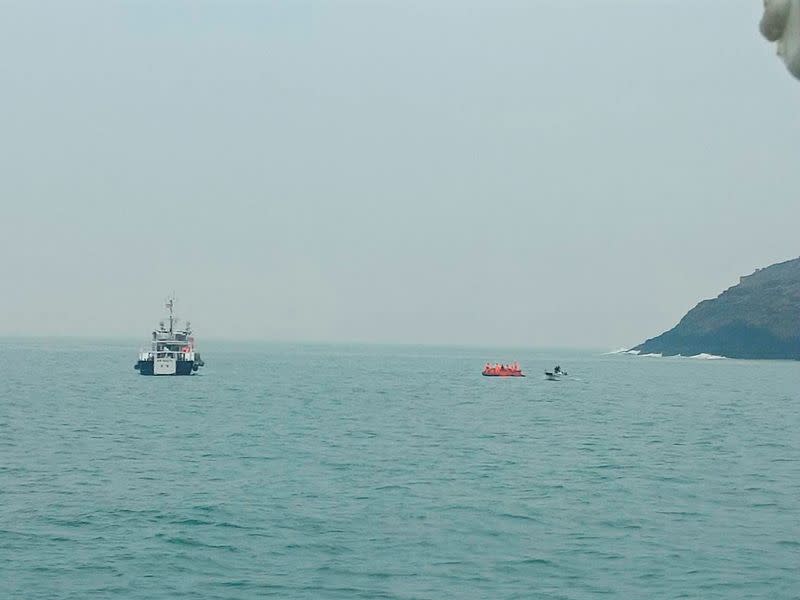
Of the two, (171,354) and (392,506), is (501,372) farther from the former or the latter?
(392,506)

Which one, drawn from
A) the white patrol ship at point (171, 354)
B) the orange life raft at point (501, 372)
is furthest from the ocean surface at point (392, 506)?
the orange life raft at point (501, 372)

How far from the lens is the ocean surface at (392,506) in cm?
2353

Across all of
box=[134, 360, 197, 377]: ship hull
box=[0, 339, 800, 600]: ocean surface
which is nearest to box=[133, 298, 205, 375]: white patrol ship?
box=[134, 360, 197, 377]: ship hull

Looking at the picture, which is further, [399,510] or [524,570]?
[399,510]

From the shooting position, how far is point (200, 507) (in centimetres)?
3275

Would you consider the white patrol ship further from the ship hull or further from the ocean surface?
the ocean surface

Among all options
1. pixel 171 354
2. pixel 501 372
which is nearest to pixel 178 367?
pixel 171 354

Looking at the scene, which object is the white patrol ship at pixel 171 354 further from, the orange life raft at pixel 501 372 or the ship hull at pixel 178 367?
the orange life raft at pixel 501 372

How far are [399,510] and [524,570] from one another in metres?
8.72

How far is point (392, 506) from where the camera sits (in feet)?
109

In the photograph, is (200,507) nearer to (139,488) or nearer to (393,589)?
(139,488)

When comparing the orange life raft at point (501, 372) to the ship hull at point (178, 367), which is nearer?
the ship hull at point (178, 367)

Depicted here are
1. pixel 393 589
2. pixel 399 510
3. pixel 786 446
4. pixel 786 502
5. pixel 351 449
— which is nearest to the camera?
pixel 393 589

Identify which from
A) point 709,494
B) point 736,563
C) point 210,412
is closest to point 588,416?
point 210,412
